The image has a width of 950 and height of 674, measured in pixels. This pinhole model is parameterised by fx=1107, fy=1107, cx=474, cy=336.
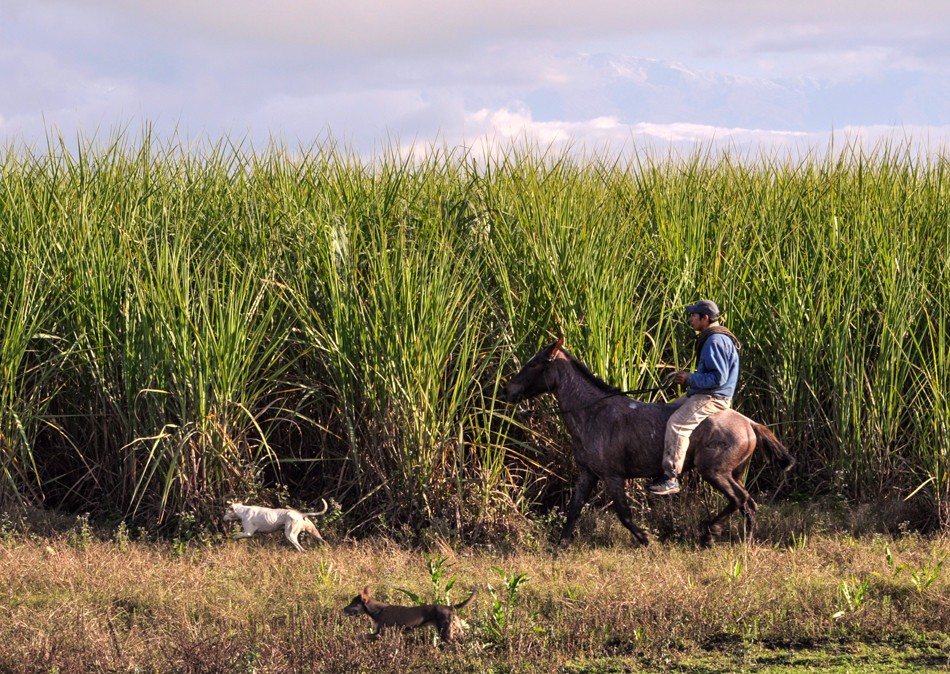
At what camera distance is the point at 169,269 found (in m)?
7.86

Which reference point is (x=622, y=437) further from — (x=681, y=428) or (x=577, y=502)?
(x=577, y=502)

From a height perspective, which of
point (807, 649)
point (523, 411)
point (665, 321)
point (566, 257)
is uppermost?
point (566, 257)

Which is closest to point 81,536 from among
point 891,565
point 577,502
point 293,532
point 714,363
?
point 293,532

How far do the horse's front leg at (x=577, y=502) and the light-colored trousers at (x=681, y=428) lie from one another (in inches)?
20.7

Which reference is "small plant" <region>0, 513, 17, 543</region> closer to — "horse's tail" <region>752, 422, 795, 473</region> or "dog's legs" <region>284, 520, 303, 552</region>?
"dog's legs" <region>284, 520, 303, 552</region>

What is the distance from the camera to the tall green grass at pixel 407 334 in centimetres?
731

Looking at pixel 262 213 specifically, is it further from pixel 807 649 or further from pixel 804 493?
pixel 807 649

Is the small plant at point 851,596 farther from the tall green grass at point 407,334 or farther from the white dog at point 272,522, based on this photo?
the white dog at point 272,522

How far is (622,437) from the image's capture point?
7004mm

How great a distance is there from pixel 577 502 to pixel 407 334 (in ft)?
5.02

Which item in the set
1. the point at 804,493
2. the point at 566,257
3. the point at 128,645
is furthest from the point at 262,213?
the point at 804,493

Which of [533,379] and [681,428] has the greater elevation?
[533,379]

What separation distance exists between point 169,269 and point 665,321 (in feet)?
12.0

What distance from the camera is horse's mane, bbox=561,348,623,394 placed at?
7035 mm
